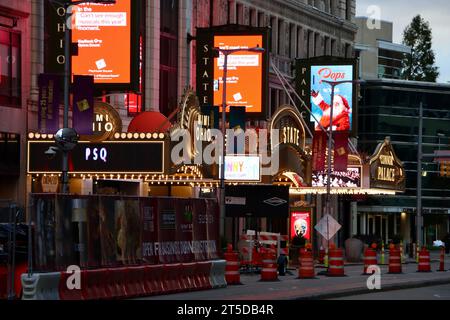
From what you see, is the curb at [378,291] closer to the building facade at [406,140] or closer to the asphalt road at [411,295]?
the asphalt road at [411,295]

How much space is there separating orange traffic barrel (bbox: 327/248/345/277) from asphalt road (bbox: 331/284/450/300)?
8210 millimetres

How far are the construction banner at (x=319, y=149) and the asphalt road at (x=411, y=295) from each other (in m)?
29.6

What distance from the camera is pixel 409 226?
4823 inches

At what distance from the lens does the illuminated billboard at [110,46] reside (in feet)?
171

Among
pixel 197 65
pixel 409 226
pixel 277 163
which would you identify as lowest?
pixel 409 226

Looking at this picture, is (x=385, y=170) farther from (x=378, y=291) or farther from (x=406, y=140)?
(x=406, y=140)

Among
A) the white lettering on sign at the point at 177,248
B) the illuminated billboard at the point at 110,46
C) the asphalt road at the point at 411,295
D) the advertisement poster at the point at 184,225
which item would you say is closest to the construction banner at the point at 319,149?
the illuminated billboard at the point at 110,46

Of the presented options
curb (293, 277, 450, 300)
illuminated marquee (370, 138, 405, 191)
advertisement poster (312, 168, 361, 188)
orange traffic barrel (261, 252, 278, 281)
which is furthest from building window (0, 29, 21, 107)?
illuminated marquee (370, 138, 405, 191)

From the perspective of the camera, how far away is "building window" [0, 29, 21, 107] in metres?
50.5

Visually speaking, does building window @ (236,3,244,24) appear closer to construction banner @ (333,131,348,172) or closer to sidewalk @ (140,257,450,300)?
construction banner @ (333,131,348,172)

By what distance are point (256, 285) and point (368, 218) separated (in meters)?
79.3

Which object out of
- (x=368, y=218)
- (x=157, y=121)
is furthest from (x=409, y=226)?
(x=157, y=121)

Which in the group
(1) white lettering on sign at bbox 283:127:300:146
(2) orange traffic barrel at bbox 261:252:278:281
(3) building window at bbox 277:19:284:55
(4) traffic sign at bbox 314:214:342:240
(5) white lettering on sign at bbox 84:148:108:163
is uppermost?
(3) building window at bbox 277:19:284:55

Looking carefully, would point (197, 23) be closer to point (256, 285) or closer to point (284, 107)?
point (284, 107)
